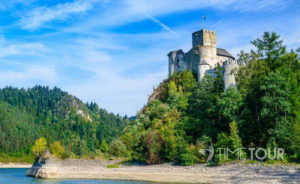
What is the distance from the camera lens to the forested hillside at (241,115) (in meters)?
34.2

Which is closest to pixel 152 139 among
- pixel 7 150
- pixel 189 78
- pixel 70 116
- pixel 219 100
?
pixel 219 100

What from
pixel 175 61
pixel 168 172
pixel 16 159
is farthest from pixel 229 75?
pixel 16 159

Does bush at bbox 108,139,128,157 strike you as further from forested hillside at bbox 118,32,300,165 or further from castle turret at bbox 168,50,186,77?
castle turret at bbox 168,50,186,77

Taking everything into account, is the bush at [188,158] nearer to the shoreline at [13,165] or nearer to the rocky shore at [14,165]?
the shoreline at [13,165]

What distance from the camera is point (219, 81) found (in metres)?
45.8

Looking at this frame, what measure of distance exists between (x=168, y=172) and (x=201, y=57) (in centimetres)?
2863

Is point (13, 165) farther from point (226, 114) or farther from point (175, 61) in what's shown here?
point (226, 114)

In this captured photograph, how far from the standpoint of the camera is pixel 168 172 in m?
36.4

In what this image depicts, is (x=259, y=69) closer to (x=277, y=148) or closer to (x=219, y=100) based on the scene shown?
(x=219, y=100)

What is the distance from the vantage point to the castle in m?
59.4

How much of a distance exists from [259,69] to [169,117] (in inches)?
531

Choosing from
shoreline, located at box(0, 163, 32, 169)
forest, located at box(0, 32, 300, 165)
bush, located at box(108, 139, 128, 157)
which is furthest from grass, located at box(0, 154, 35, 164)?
forest, located at box(0, 32, 300, 165)

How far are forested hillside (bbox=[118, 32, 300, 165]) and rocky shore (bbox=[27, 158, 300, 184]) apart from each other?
286 cm

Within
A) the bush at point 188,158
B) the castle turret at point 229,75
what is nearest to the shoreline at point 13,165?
the bush at point 188,158
